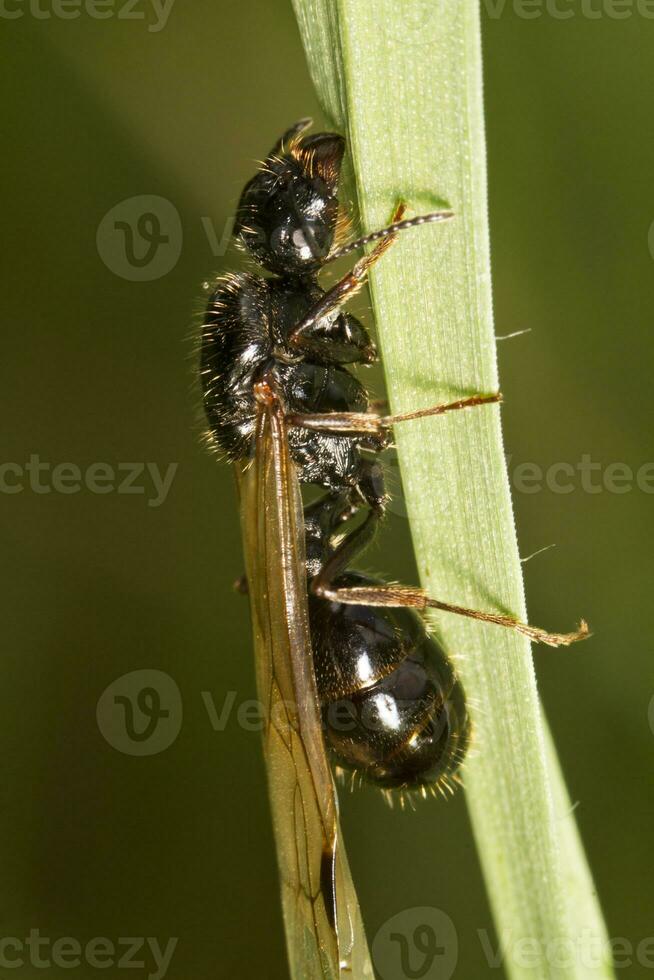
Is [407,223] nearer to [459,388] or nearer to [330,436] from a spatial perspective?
[459,388]

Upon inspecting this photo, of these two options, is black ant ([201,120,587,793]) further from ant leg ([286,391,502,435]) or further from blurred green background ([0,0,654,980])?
blurred green background ([0,0,654,980])

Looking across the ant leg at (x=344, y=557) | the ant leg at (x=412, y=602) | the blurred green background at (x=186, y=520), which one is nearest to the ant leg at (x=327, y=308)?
the ant leg at (x=344, y=557)

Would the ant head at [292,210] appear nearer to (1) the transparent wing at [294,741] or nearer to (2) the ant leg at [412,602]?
(1) the transparent wing at [294,741]

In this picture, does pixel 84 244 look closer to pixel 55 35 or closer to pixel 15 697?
pixel 55 35

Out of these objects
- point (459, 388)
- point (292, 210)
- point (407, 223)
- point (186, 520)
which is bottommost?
point (459, 388)

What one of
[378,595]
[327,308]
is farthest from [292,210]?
[378,595]

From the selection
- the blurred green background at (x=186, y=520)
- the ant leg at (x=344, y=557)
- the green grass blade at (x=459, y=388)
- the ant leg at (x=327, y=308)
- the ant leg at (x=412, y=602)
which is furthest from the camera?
the blurred green background at (x=186, y=520)

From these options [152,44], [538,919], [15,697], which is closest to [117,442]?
[15,697]
